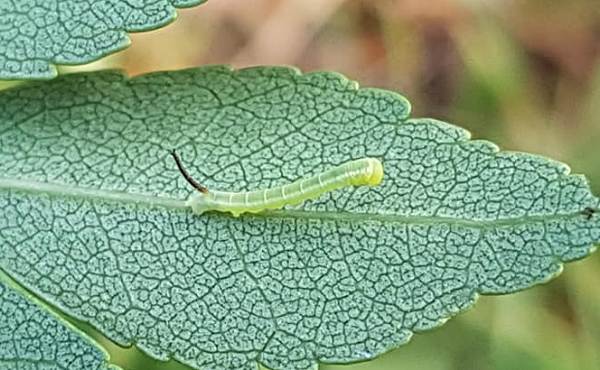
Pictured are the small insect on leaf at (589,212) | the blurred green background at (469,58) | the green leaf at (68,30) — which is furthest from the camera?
the blurred green background at (469,58)

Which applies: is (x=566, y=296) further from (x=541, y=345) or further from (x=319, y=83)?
(x=319, y=83)

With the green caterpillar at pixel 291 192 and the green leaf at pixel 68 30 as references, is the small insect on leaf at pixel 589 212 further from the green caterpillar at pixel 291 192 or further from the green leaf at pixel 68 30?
the green leaf at pixel 68 30

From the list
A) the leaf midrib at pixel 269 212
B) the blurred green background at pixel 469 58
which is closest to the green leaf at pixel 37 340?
the leaf midrib at pixel 269 212

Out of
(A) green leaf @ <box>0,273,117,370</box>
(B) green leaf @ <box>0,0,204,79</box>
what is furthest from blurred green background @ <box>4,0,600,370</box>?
(A) green leaf @ <box>0,273,117,370</box>

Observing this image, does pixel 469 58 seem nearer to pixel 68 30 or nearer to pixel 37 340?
pixel 68 30

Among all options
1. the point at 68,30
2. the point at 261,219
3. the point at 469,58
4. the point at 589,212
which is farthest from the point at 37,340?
the point at 469,58
